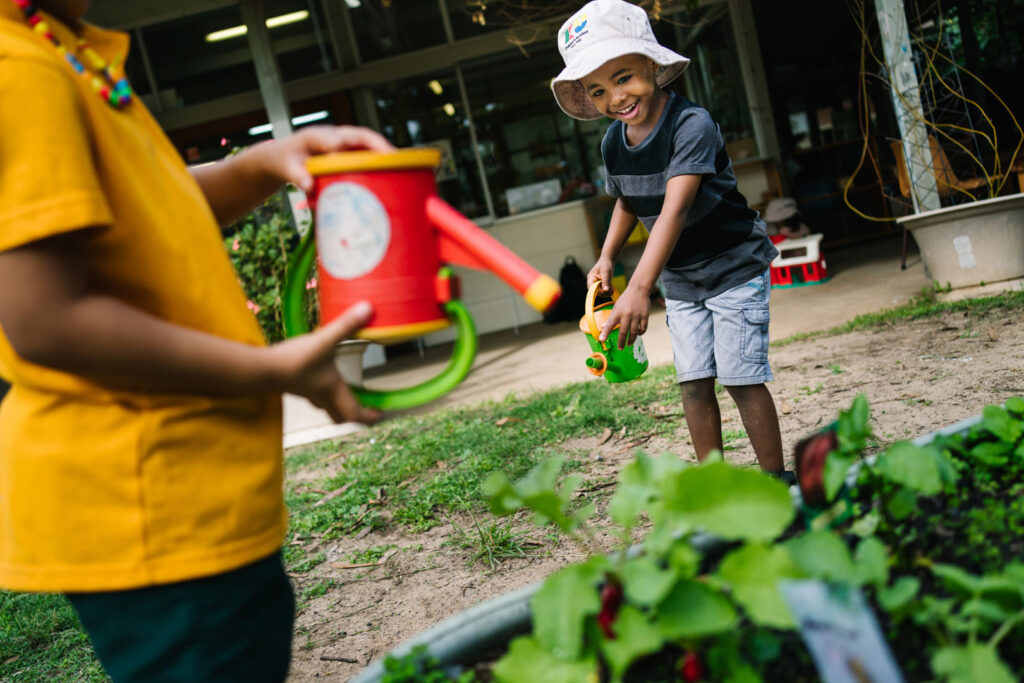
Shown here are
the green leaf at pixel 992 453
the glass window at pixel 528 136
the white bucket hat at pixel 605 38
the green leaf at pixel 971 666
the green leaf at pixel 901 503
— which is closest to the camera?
the green leaf at pixel 971 666

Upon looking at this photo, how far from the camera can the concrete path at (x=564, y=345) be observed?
17.8 feet

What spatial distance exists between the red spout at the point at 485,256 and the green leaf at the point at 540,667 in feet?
1.26

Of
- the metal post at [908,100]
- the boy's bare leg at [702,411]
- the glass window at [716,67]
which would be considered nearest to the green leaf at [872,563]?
the boy's bare leg at [702,411]

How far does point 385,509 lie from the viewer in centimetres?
354

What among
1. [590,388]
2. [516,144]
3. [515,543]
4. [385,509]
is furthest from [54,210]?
[516,144]

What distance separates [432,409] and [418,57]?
14.3 ft

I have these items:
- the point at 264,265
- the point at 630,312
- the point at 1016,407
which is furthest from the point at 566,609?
the point at 264,265

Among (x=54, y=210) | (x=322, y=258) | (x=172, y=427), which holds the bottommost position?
(x=172, y=427)

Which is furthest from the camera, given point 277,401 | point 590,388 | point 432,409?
point 432,409

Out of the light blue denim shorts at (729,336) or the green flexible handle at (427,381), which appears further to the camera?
the light blue denim shorts at (729,336)

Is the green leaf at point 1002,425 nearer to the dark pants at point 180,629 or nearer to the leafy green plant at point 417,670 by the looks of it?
the leafy green plant at point 417,670

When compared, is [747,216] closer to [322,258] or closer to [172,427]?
[322,258]

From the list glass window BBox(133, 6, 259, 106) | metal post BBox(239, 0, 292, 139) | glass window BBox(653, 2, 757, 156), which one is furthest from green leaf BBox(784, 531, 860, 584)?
glass window BBox(133, 6, 259, 106)

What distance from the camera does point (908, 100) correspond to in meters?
5.55
